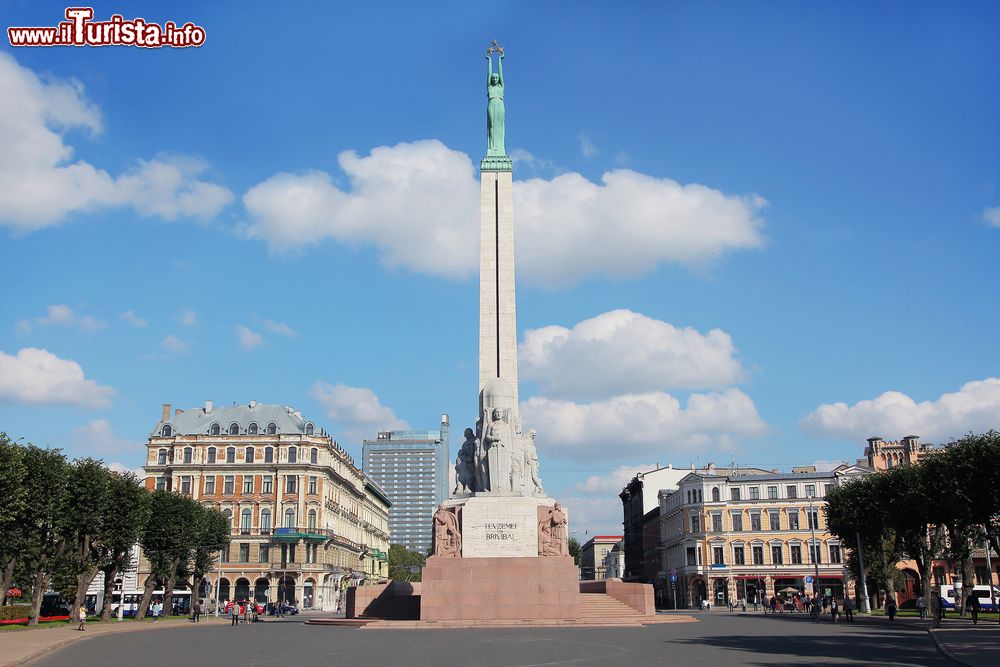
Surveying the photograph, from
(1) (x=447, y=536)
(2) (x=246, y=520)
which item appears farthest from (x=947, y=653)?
(2) (x=246, y=520)

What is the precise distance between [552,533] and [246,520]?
6187cm

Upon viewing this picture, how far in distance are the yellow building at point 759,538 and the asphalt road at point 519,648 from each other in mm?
55626

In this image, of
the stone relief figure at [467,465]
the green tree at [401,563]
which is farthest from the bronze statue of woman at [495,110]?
the green tree at [401,563]

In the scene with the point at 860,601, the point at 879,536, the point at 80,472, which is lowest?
the point at 860,601

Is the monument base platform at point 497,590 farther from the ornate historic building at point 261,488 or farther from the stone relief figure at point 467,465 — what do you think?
the ornate historic building at point 261,488

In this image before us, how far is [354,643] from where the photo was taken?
1144 inches

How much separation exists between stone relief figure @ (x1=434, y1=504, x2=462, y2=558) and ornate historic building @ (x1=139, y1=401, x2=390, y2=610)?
55.9m

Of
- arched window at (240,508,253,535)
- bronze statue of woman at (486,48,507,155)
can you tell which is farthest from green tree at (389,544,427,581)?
bronze statue of woman at (486,48,507,155)

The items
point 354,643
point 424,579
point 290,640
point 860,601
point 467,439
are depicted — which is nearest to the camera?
point 354,643

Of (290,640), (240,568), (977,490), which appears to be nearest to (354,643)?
(290,640)

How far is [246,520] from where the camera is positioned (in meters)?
93.4

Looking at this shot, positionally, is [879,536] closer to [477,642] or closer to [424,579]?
[424,579]

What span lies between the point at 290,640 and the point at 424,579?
678cm

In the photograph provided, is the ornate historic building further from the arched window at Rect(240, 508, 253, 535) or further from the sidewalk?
the sidewalk
